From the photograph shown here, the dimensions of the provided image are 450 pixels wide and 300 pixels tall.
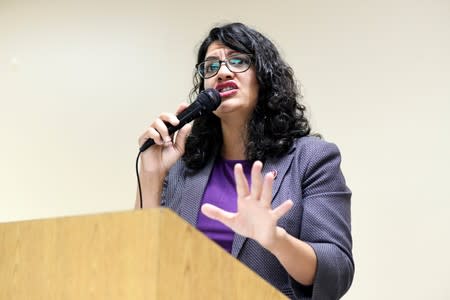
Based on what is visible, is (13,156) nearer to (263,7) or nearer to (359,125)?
(263,7)

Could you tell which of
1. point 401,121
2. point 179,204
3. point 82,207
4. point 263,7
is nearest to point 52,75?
point 82,207

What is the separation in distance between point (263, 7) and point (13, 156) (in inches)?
45.0

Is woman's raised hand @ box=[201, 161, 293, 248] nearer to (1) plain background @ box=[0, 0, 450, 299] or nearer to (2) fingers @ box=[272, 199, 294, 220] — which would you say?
(2) fingers @ box=[272, 199, 294, 220]

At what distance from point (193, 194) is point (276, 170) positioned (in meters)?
0.21

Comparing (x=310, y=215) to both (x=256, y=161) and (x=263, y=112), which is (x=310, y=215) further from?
(x=263, y=112)

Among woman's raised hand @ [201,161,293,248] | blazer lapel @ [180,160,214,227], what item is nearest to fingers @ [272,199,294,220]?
woman's raised hand @ [201,161,293,248]

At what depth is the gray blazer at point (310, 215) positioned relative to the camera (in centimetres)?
106

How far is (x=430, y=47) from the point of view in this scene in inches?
71.6

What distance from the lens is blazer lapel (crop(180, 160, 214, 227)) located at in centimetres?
128

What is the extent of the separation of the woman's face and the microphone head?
81 millimetres

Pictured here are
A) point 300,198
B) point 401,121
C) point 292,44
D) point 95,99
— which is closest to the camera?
point 300,198

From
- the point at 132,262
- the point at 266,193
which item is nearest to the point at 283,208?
the point at 266,193

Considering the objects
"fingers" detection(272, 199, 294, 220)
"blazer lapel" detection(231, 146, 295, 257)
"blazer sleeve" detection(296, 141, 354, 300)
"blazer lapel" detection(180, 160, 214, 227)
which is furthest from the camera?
"blazer lapel" detection(180, 160, 214, 227)

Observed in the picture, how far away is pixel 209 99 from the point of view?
4.01 ft
